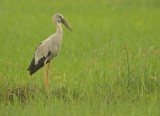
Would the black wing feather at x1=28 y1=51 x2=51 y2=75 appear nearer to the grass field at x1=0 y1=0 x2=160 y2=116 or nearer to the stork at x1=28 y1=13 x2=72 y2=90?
the stork at x1=28 y1=13 x2=72 y2=90

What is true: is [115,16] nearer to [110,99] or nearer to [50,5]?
[50,5]

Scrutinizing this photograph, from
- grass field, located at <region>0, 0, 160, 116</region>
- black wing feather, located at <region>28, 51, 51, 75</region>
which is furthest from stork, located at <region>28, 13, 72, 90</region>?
grass field, located at <region>0, 0, 160, 116</region>

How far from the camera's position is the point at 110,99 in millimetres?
8148

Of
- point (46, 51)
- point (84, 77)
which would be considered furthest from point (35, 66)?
point (84, 77)

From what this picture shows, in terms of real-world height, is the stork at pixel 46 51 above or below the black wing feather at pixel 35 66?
above

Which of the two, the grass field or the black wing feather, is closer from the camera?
the grass field

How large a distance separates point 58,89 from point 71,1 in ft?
42.3

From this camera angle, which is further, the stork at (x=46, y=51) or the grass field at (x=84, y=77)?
the stork at (x=46, y=51)

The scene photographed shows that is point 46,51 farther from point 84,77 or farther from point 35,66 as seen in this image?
point 84,77

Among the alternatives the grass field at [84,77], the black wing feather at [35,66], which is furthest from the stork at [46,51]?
the grass field at [84,77]

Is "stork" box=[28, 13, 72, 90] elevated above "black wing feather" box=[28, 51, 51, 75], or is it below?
above

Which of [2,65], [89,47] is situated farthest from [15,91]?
[89,47]

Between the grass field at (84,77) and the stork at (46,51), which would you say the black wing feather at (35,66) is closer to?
the stork at (46,51)

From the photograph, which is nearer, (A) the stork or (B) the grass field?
(B) the grass field
